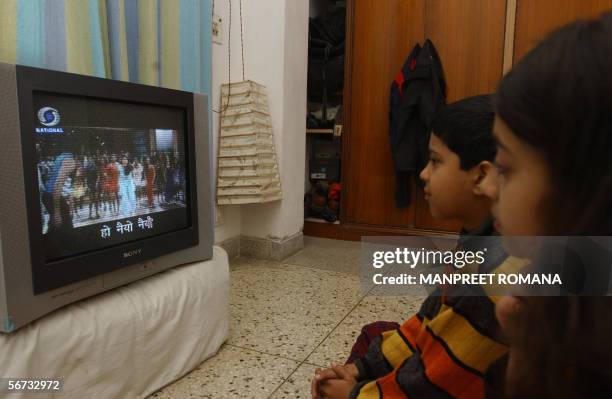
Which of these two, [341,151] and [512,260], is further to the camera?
[341,151]

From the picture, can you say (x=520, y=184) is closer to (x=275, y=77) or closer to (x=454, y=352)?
(x=454, y=352)

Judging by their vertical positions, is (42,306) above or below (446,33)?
below

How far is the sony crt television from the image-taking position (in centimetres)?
85

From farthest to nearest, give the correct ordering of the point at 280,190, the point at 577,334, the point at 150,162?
the point at 280,190, the point at 150,162, the point at 577,334

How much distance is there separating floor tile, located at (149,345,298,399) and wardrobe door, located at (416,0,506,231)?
1.94 metres

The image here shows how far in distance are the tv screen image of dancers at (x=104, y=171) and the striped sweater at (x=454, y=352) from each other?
0.69 m

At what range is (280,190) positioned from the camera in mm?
2340

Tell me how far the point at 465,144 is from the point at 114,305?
0.87 m

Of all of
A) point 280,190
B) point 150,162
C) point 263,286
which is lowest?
point 263,286

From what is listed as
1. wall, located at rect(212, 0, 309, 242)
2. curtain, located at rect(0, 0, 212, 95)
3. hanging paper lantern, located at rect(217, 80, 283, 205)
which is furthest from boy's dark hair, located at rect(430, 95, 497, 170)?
wall, located at rect(212, 0, 309, 242)

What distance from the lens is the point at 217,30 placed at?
2.15m

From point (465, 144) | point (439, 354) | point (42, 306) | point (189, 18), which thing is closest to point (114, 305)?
point (42, 306)

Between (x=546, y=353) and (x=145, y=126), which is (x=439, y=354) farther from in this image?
(x=145, y=126)

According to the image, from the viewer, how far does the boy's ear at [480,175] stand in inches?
33.7
